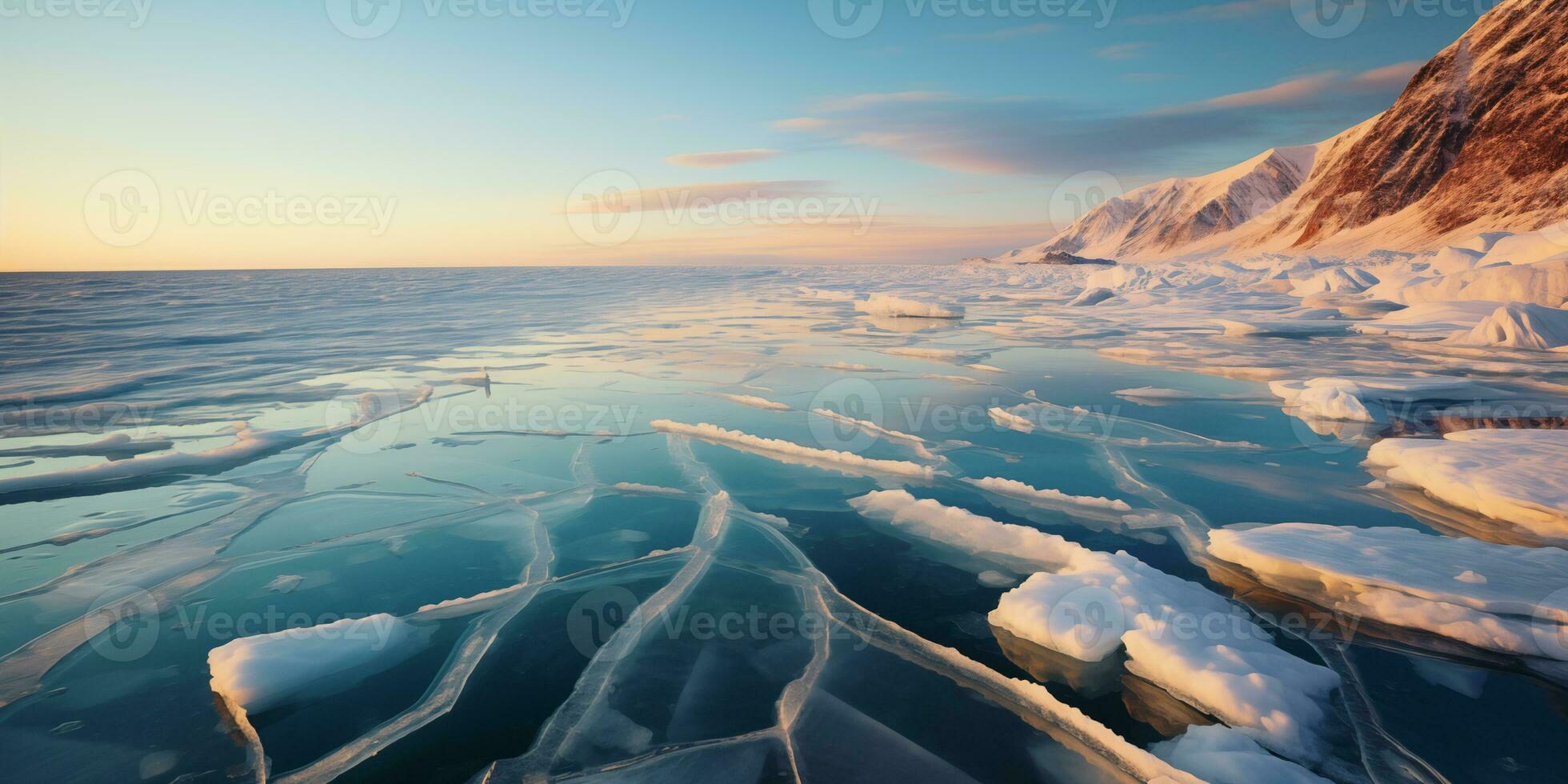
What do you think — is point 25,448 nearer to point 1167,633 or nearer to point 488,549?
point 488,549

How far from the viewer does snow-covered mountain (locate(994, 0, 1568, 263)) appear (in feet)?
140

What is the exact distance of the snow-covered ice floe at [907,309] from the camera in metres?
18.8

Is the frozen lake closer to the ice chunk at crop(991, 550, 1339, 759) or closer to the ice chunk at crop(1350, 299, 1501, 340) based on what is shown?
the ice chunk at crop(991, 550, 1339, 759)

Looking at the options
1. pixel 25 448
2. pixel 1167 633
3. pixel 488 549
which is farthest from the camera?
pixel 25 448

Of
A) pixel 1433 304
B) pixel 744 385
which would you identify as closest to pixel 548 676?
pixel 744 385

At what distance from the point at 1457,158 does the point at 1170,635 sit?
7146 centimetres

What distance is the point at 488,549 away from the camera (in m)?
4.01

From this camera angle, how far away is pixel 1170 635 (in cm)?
274

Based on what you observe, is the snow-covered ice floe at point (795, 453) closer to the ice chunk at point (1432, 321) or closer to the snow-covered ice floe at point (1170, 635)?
the snow-covered ice floe at point (1170, 635)

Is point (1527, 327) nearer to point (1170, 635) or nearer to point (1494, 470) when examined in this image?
point (1494, 470)

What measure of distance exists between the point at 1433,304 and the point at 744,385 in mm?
15617

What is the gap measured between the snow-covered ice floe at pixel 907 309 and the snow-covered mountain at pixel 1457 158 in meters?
43.0

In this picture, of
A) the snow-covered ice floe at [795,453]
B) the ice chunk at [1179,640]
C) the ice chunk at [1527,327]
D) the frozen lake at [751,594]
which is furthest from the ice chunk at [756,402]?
the ice chunk at [1527,327]

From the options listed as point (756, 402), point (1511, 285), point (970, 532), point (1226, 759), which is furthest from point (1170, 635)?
point (1511, 285)
